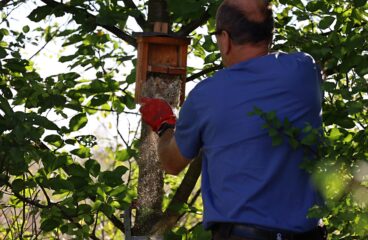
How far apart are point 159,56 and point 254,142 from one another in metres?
1.37

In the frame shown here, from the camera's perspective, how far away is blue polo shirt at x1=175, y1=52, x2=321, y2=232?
2.78 meters

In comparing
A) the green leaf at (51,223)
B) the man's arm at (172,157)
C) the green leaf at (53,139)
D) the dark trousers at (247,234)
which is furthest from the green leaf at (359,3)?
the green leaf at (51,223)

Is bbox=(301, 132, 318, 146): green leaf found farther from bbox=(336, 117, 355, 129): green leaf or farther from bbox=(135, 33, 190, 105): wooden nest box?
bbox=(135, 33, 190, 105): wooden nest box

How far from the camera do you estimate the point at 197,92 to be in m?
2.88

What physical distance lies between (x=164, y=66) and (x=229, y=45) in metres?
1.14

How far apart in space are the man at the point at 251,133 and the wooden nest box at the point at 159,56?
3.44 feet

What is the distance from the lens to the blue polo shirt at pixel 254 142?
2.78 meters

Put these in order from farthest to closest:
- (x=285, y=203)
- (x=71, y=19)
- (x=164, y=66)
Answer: (x=71, y=19), (x=164, y=66), (x=285, y=203)

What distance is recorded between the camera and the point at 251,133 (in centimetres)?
279

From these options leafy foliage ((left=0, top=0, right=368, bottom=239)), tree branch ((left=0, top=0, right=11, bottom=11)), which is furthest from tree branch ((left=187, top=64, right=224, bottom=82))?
tree branch ((left=0, top=0, right=11, bottom=11))

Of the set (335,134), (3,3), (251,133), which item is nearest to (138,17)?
(3,3)

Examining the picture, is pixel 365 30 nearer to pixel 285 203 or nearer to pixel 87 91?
pixel 285 203

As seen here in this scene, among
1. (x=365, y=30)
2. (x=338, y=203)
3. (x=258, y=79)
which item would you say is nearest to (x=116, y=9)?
(x=365, y=30)

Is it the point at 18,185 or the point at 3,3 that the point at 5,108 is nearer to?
the point at 18,185
